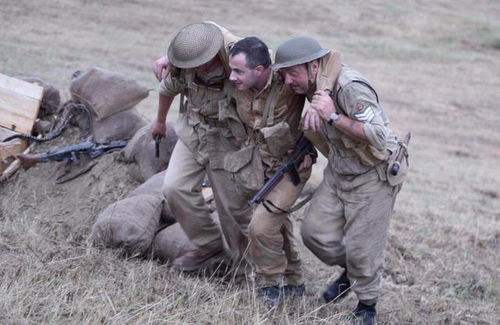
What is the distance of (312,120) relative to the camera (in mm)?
4082

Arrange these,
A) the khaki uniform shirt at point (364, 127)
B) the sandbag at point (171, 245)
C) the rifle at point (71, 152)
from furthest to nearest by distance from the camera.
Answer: the rifle at point (71, 152)
the sandbag at point (171, 245)
the khaki uniform shirt at point (364, 127)

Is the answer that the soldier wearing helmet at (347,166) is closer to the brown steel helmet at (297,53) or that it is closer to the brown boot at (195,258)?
the brown steel helmet at (297,53)

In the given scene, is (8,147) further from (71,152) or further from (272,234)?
(272,234)

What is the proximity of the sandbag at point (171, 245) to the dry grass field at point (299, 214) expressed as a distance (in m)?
0.25

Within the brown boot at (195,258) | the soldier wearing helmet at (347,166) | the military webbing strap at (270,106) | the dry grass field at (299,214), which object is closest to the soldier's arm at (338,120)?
the soldier wearing helmet at (347,166)

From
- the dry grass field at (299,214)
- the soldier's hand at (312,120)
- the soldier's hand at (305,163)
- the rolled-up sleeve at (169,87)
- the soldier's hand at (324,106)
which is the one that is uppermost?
the soldier's hand at (324,106)

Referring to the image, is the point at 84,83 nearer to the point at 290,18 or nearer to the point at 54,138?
the point at 54,138

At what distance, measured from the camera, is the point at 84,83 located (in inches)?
273

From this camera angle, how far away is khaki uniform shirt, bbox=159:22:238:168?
15.8 feet

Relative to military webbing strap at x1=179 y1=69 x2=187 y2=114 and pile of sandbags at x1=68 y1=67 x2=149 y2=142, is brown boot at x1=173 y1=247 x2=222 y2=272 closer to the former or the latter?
military webbing strap at x1=179 y1=69 x2=187 y2=114

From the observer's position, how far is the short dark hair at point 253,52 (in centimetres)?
441

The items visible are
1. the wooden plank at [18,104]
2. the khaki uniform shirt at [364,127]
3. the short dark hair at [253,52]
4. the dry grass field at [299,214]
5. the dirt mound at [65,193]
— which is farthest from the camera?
the wooden plank at [18,104]

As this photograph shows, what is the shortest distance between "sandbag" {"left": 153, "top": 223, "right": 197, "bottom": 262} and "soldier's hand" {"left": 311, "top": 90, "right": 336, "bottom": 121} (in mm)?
1583

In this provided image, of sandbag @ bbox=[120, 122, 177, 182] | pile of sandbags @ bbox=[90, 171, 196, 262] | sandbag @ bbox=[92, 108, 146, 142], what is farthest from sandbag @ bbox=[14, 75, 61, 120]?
pile of sandbags @ bbox=[90, 171, 196, 262]
